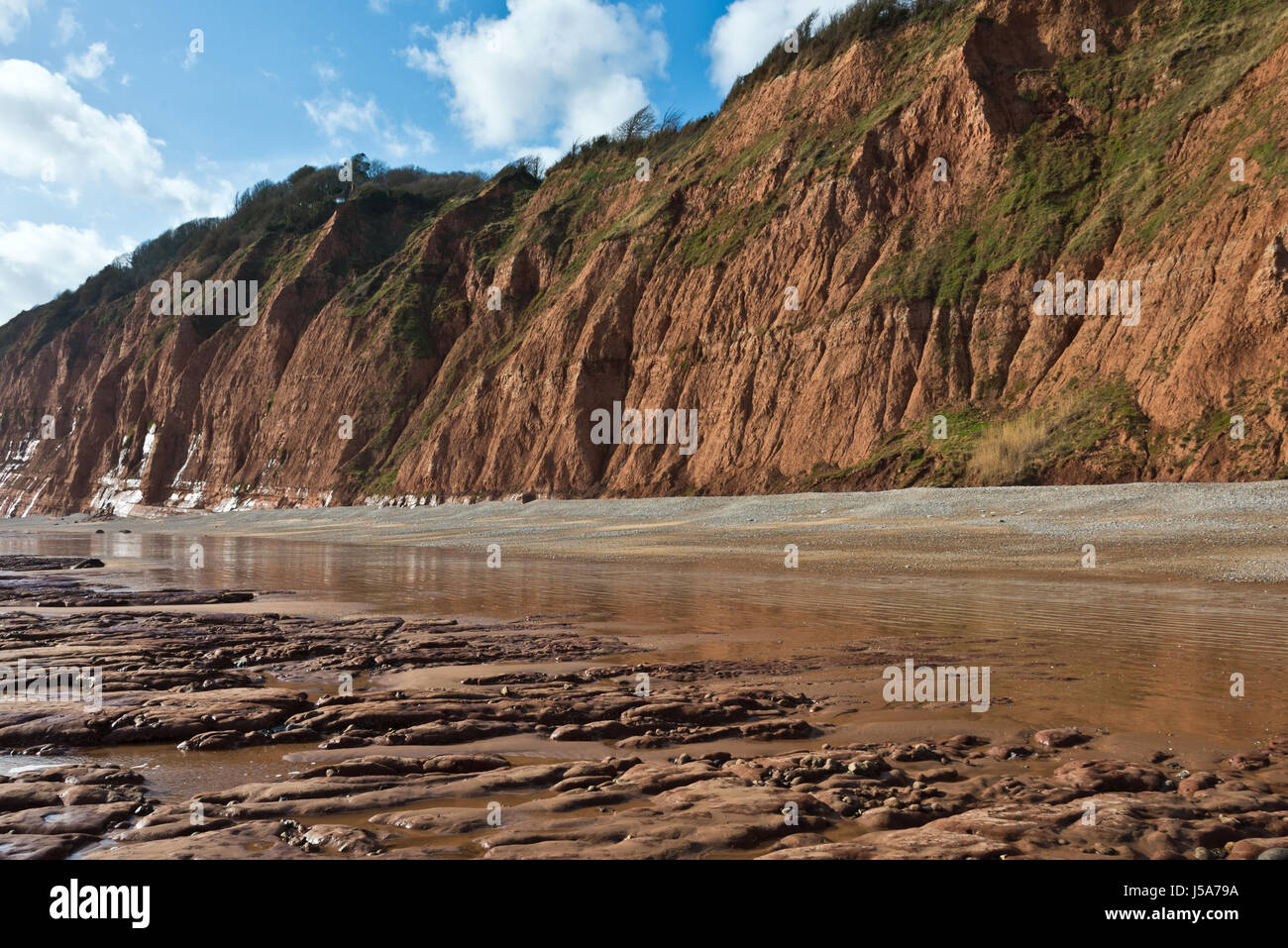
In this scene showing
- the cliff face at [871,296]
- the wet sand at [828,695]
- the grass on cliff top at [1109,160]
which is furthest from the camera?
the grass on cliff top at [1109,160]

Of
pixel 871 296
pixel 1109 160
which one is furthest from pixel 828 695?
pixel 1109 160

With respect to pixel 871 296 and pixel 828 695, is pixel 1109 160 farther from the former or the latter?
pixel 828 695

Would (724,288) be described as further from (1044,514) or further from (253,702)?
(253,702)

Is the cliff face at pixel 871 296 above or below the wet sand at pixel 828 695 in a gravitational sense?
above

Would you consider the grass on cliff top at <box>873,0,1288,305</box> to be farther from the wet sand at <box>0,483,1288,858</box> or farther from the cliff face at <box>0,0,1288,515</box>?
the wet sand at <box>0,483,1288,858</box>

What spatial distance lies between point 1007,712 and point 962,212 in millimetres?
36001

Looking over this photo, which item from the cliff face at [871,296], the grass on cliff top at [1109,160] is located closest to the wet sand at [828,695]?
the cliff face at [871,296]

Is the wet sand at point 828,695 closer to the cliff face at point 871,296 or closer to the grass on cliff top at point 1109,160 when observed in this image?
the cliff face at point 871,296

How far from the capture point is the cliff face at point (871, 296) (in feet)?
90.0

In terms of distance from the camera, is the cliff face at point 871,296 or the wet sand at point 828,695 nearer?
the wet sand at point 828,695

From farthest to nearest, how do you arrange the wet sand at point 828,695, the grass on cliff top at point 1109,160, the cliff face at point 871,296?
the grass on cliff top at point 1109,160, the cliff face at point 871,296, the wet sand at point 828,695

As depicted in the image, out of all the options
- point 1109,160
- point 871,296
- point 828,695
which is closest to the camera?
point 828,695

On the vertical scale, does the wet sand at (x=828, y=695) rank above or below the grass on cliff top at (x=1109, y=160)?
below

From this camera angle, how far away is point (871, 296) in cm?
3688
